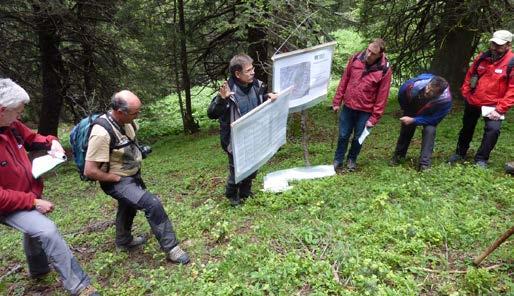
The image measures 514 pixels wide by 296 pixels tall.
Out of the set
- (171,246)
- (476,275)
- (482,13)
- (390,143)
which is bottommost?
(390,143)

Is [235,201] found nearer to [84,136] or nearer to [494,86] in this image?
[84,136]

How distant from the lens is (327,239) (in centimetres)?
439

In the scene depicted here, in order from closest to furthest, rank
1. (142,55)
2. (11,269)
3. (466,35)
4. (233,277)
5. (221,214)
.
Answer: (233,277) < (11,269) < (221,214) < (466,35) < (142,55)

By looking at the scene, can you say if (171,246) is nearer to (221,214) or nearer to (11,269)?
(221,214)

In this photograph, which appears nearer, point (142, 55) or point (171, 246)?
point (171, 246)

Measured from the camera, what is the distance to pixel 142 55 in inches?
509

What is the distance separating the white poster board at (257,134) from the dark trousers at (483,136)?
2.99 metres

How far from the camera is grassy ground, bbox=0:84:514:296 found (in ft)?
12.3

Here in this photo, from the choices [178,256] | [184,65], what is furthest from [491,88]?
[184,65]

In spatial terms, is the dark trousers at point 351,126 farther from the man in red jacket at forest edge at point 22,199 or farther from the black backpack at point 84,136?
the man in red jacket at forest edge at point 22,199

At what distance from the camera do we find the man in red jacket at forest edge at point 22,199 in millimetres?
3537

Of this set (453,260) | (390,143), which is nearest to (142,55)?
(390,143)

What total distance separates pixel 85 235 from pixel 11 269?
1.04 metres

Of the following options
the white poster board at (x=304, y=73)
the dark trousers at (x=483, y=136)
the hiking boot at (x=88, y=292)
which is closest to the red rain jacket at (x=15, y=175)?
the hiking boot at (x=88, y=292)
